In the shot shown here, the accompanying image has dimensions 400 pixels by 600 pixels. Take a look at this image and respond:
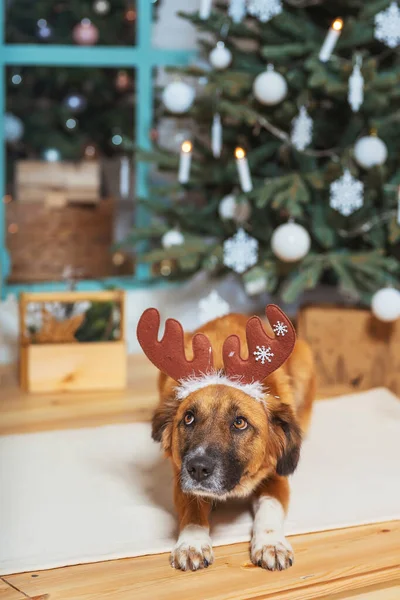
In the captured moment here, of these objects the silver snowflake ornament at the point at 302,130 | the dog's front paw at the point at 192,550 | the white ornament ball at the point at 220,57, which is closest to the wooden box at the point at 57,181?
the white ornament ball at the point at 220,57

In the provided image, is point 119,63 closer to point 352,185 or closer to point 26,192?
point 26,192

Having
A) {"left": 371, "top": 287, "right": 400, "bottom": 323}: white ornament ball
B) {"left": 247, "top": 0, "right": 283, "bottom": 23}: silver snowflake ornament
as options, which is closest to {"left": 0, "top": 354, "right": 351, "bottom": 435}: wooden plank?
{"left": 371, "top": 287, "right": 400, "bottom": 323}: white ornament ball

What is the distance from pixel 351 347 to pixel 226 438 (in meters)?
1.62

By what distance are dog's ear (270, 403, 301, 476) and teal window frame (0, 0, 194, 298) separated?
2.02 meters

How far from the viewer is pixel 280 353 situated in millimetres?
1772

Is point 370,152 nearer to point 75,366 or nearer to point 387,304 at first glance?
point 387,304

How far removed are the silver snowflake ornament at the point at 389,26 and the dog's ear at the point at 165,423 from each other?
6.13ft

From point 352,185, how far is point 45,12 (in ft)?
5.50

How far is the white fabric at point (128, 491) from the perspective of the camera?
6.22 feet

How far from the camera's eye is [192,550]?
69.6 inches

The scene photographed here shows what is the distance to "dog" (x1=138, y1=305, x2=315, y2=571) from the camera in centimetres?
171

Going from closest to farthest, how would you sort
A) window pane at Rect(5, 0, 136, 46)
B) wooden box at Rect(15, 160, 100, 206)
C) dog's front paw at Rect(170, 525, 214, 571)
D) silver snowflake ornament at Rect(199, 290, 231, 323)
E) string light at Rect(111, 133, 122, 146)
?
dog's front paw at Rect(170, 525, 214, 571), silver snowflake ornament at Rect(199, 290, 231, 323), window pane at Rect(5, 0, 136, 46), wooden box at Rect(15, 160, 100, 206), string light at Rect(111, 133, 122, 146)

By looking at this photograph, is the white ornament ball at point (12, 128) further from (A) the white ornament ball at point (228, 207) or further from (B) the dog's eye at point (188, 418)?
(B) the dog's eye at point (188, 418)

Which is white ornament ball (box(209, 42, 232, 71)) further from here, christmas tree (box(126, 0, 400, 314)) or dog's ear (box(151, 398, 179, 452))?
dog's ear (box(151, 398, 179, 452))
